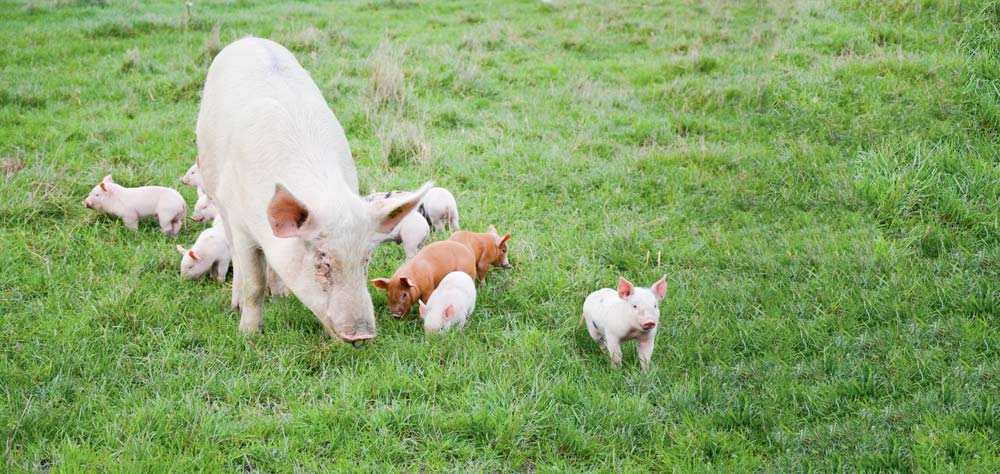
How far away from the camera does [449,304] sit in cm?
449

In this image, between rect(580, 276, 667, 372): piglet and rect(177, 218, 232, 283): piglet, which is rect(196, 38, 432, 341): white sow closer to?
rect(177, 218, 232, 283): piglet

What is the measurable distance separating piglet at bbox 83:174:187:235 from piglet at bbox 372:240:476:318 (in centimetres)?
197

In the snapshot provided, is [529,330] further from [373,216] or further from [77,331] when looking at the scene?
[77,331]

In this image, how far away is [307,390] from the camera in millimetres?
3957

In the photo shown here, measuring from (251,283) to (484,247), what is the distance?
1.55 metres

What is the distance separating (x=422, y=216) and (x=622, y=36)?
7553mm

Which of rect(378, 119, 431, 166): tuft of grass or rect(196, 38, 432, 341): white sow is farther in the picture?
rect(378, 119, 431, 166): tuft of grass

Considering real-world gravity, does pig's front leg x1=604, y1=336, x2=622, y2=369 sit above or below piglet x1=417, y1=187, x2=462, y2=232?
above

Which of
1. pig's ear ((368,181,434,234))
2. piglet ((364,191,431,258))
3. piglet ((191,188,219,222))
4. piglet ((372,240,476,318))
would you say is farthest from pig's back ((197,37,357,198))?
piglet ((191,188,219,222))

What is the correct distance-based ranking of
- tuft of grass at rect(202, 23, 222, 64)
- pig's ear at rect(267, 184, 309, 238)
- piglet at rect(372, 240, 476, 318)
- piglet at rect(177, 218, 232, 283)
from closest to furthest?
1. pig's ear at rect(267, 184, 309, 238)
2. piglet at rect(372, 240, 476, 318)
3. piglet at rect(177, 218, 232, 283)
4. tuft of grass at rect(202, 23, 222, 64)

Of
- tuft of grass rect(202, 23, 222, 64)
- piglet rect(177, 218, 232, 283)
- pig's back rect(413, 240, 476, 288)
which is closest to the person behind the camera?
pig's back rect(413, 240, 476, 288)

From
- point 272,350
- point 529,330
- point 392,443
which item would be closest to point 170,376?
point 272,350

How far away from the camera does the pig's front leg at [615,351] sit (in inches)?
164

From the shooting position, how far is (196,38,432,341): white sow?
3.97m
